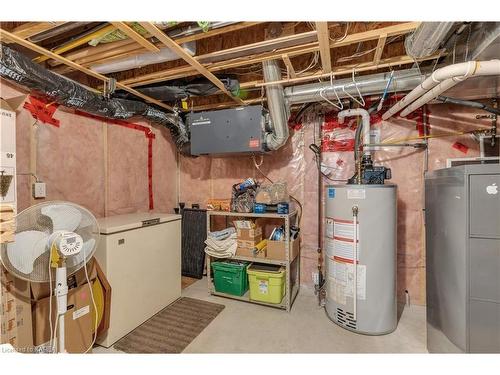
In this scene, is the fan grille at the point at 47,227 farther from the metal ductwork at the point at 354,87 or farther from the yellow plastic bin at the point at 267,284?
the metal ductwork at the point at 354,87

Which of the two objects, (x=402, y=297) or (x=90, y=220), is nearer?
(x=90, y=220)

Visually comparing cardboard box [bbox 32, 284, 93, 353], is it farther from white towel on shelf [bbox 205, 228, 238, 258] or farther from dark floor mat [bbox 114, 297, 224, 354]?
white towel on shelf [bbox 205, 228, 238, 258]

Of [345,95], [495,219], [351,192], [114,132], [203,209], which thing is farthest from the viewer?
[203,209]

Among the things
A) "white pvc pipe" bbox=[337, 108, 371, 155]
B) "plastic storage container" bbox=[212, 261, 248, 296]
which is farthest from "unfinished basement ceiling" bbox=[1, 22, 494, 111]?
"plastic storage container" bbox=[212, 261, 248, 296]

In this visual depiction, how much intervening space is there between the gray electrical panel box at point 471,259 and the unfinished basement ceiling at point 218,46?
0.98 m

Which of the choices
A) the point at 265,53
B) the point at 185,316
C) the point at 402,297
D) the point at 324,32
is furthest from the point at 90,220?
the point at 402,297

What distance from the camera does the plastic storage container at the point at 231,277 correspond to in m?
2.75

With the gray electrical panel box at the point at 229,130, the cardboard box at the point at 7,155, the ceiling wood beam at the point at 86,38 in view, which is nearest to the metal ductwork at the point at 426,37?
the gray electrical panel box at the point at 229,130

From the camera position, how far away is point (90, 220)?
159cm

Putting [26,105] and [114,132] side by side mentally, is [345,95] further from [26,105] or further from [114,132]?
[26,105]

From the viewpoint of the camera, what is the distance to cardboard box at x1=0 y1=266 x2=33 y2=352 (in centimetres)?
142

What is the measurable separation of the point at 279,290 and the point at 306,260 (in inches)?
29.4

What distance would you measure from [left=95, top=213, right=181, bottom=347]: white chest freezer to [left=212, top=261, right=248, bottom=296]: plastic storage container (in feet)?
1.51

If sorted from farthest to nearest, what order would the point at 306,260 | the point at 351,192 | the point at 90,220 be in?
the point at 306,260 → the point at 351,192 → the point at 90,220
